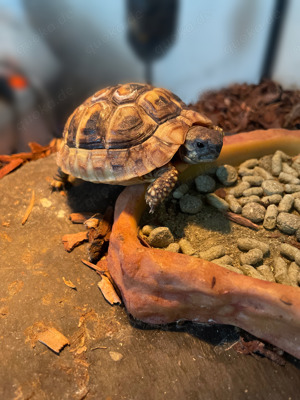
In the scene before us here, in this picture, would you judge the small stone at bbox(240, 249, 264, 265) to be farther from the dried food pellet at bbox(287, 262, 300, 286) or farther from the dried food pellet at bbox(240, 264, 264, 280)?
the dried food pellet at bbox(287, 262, 300, 286)

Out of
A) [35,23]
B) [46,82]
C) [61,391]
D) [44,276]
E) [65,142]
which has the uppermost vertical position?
[35,23]

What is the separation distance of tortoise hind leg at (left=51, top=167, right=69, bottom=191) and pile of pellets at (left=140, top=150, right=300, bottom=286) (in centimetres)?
104

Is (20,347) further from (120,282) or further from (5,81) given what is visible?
(5,81)

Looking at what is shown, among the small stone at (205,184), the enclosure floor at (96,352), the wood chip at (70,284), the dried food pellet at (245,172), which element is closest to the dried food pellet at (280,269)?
the enclosure floor at (96,352)

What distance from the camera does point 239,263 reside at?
2.01 meters

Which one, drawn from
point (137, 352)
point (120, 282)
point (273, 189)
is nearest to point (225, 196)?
point (273, 189)

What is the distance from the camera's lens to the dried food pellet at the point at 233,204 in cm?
231

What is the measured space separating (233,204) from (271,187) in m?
0.35

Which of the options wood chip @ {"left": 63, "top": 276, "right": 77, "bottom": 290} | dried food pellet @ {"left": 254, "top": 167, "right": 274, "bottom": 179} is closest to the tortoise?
dried food pellet @ {"left": 254, "top": 167, "right": 274, "bottom": 179}

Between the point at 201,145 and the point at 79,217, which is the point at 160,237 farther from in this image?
the point at 79,217

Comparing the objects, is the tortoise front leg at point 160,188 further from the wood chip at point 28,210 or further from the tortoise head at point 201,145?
the wood chip at point 28,210

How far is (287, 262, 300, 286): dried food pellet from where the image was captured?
1.83 m

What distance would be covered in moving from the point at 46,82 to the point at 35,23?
659 mm

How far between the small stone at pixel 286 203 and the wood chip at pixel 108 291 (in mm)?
1354
